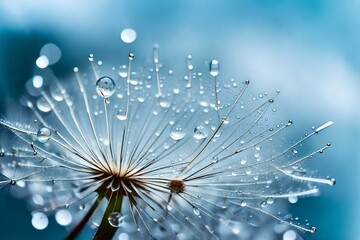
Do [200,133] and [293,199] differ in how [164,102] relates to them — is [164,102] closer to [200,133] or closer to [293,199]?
[200,133]

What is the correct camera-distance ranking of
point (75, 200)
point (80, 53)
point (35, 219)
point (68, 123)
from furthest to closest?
point (80, 53) < point (68, 123) < point (75, 200) < point (35, 219)

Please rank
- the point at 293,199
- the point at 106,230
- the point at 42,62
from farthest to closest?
1. the point at 42,62
2. the point at 293,199
3. the point at 106,230

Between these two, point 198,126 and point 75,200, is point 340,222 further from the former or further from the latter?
point 75,200

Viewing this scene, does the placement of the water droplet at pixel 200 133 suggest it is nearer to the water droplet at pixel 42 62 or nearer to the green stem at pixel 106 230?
the green stem at pixel 106 230

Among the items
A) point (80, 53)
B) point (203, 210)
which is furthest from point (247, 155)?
point (80, 53)

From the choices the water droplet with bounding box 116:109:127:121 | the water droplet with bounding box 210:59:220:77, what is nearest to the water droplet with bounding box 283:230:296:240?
the water droplet with bounding box 210:59:220:77

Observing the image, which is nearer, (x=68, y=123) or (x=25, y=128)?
(x=25, y=128)

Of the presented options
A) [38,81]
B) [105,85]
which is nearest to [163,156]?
[105,85]

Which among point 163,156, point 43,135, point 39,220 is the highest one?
point 163,156
